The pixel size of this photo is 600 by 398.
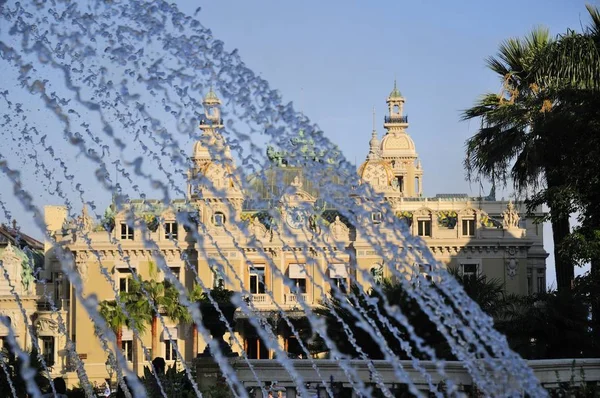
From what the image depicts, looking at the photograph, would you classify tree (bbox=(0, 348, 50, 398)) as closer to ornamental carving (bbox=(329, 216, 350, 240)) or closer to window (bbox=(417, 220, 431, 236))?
ornamental carving (bbox=(329, 216, 350, 240))

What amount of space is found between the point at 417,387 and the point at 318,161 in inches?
120

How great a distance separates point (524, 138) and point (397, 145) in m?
65.4

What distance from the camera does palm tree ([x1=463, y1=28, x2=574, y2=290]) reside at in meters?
33.0

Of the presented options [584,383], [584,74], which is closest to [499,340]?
[584,383]

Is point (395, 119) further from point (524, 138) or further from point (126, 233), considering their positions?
point (524, 138)

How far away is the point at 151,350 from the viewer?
217 feet

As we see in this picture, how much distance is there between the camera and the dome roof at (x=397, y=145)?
9888 centimetres

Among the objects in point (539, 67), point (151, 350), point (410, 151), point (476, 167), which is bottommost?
point (151, 350)

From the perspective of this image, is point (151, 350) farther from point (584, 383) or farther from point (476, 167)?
point (584, 383)

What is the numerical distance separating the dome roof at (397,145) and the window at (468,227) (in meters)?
29.6

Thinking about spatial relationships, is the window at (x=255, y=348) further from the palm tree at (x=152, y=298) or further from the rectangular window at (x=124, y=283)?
the rectangular window at (x=124, y=283)

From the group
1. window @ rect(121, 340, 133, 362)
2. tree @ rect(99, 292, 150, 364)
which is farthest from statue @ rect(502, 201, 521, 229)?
window @ rect(121, 340, 133, 362)

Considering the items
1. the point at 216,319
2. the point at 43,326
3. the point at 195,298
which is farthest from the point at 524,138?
the point at 43,326

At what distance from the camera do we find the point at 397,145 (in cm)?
9962
